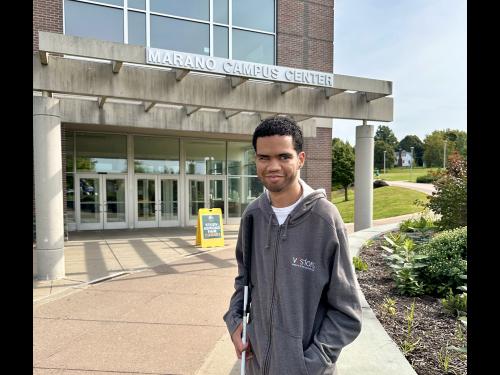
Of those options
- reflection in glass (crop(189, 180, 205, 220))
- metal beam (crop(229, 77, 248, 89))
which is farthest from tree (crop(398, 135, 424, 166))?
metal beam (crop(229, 77, 248, 89))

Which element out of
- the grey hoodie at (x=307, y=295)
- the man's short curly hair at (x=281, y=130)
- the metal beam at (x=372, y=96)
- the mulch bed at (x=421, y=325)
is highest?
the metal beam at (x=372, y=96)

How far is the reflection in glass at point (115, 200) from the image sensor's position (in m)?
14.4

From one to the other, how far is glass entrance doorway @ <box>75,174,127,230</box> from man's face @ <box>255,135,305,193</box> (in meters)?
13.6

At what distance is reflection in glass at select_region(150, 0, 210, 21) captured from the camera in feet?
37.9

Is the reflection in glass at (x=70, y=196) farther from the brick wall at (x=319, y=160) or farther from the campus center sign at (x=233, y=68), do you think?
the brick wall at (x=319, y=160)

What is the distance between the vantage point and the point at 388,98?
35.3 ft

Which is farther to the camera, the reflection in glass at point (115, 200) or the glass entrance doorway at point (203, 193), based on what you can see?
the glass entrance doorway at point (203, 193)

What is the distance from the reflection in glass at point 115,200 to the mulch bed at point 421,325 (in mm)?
11203

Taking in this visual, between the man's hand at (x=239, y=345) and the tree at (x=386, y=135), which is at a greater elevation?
the tree at (x=386, y=135)

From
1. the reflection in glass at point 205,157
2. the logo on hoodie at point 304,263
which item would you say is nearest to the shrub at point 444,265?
the logo on hoodie at point 304,263

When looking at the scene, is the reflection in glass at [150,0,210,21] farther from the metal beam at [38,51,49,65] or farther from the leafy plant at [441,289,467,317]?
the leafy plant at [441,289,467,317]

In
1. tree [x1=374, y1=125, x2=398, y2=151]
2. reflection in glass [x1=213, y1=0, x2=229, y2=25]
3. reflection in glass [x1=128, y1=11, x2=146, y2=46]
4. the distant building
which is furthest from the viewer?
tree [x1=374, y1=125, x2=398, y2=151]
